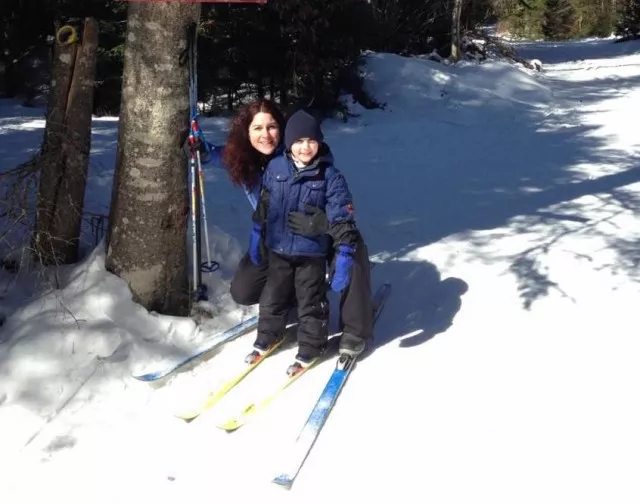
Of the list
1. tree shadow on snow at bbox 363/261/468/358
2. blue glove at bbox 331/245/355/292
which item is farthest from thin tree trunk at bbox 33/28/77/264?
→ tree shadow on snow at bbox 363/261/468/358

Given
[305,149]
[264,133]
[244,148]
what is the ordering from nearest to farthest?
1. [305,149]
2. [264,133]
3. [244,148]

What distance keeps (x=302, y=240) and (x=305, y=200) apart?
0.24 metres

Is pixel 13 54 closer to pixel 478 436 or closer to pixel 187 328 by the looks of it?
pixel 187 328

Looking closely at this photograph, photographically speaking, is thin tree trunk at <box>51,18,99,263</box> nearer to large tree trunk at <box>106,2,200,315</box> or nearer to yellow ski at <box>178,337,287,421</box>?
large tree trunk at <box>106,2,200,315</box>

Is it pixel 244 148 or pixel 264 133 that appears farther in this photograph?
pixel 244 148

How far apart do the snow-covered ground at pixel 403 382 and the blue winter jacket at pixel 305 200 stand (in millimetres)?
786

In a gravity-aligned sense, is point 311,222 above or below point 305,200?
below

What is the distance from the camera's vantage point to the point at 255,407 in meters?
3.71

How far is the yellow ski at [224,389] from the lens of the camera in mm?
3621

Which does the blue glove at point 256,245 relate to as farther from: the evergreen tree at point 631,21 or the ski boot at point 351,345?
the evergreen tree at point 631,21

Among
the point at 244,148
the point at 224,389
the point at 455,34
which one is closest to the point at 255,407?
the point at 224,389

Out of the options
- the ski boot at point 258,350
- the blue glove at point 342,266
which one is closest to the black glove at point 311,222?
the blue glove at point 342,266

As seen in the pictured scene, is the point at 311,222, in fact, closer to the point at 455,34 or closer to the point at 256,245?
the point at 256,245

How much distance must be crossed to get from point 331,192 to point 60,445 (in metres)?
1.96
